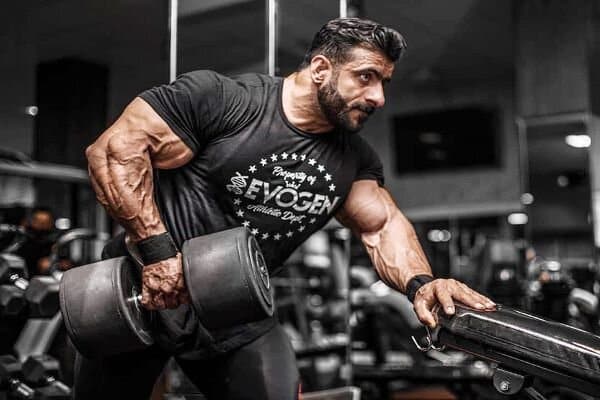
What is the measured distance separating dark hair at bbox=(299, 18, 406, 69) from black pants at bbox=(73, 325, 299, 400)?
0.82 meters

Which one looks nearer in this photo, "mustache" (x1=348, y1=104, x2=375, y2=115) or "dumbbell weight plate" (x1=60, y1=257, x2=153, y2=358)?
"dumbbell weight plate" (x1=60, y1=257, x2=153, y2=358)

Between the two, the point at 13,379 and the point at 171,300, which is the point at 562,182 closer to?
the point at 13,379

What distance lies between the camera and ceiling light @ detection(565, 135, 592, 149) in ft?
18.3

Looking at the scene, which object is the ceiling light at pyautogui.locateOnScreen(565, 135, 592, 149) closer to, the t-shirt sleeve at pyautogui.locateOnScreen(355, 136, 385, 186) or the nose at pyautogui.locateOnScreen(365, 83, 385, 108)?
the t-shirt sleeve at pyautogui.locateOnScreen(355, 136, 385, 186)

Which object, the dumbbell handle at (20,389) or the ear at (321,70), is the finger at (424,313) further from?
the dumbbell handle at (20,389)

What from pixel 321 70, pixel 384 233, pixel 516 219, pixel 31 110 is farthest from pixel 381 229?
pixel 516 219

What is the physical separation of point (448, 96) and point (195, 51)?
6280 millimetres

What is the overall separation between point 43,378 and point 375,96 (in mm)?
1576

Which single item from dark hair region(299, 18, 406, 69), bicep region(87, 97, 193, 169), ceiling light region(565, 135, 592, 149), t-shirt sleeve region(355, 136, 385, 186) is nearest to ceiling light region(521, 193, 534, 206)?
ceiling light region(565, 135, 592, 149)

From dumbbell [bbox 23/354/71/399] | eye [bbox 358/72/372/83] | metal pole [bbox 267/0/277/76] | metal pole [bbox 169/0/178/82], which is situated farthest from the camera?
metal pole [bbox 267/0/277/76]

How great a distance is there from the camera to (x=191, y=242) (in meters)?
1.88

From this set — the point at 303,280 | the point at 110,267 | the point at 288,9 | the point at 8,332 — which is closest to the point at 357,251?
the point at 303,280

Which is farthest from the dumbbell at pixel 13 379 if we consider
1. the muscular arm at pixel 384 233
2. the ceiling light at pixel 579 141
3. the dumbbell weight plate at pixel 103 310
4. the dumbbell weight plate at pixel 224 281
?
the ceiling light at pixel 579 141

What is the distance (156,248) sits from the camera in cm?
186
